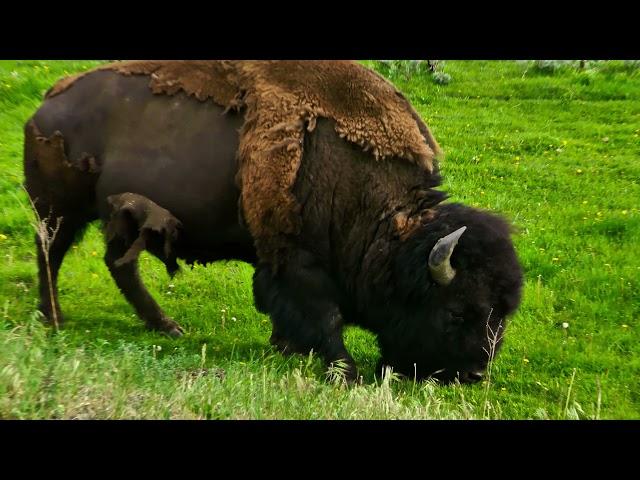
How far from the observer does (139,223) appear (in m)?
6.19

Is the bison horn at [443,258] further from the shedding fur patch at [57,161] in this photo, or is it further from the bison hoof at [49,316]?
the bison hoof at [49,316]

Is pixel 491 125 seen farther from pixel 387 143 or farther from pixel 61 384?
pixel 61 384

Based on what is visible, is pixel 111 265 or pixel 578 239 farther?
pixel 578 239

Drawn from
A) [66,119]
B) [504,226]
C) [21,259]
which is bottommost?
[21,259]

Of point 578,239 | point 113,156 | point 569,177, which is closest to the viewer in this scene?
point 113,156

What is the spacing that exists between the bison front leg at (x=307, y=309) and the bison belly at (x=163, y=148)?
0.59m

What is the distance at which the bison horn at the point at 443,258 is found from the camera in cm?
534

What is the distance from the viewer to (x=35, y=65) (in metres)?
13.2

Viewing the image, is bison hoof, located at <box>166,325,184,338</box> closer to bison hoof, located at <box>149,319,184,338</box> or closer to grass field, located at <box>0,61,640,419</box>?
bison hoof, located at <box>149,319,184,338</box>

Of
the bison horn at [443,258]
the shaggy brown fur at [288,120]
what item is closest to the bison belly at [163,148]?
the shaggy brown fur at [288,120]

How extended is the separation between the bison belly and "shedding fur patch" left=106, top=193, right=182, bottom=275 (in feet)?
0.27

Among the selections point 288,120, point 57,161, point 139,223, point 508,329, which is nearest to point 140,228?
point 139,223

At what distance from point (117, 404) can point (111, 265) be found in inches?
129

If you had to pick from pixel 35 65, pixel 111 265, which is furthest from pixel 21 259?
pixel 35 65
